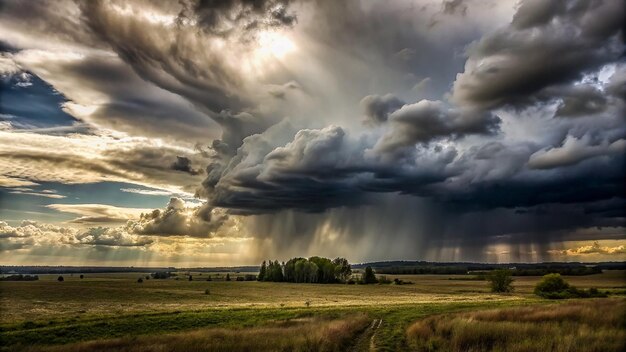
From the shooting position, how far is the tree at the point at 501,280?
10062cm

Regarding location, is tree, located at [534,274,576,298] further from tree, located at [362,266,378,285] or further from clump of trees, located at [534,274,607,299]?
tree, located at [362,266,378,285]

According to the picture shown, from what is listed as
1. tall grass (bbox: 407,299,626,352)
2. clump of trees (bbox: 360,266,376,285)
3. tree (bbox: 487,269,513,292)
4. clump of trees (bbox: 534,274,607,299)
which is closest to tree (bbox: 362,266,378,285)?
clump of trees (bbox: 360,266,376,285)

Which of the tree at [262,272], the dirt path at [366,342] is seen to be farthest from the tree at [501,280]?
the tree at [262,272]

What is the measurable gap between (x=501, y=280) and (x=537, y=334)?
87.4 meters

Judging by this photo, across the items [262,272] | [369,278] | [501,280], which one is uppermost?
[501,280]

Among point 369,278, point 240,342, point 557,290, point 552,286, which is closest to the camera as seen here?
point 240,342

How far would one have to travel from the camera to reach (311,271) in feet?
564

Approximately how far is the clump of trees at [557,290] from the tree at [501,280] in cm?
1954

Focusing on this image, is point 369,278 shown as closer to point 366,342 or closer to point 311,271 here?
point 311,271

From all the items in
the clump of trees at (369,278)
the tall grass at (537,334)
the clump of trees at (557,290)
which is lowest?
the clump of trees at (369,278)

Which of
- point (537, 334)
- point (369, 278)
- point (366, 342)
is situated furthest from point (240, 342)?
point (369, 278)

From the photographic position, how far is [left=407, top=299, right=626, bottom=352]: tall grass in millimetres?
18750

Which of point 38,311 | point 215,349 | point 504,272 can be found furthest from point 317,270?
point 215,349

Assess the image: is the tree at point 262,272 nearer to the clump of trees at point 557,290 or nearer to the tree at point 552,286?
the tree at point 552,286
